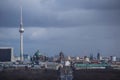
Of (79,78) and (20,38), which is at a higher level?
(20,38)

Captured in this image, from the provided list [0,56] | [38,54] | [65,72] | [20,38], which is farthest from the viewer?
[20,38]

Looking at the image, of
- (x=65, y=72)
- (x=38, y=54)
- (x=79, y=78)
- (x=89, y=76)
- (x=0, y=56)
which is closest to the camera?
(x=65, y=72)

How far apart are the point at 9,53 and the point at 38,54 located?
27059mm

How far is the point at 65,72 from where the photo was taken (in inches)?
3137

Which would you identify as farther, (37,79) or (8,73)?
(8,73)

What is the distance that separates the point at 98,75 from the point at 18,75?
24305 mm

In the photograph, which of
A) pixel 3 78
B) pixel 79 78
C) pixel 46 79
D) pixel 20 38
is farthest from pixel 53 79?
pixel 20 38

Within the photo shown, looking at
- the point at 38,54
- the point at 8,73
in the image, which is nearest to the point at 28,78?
the point at 8,73

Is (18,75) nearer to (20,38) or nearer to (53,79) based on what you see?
(53,79)

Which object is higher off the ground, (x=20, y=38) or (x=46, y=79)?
(x=20, y=38)

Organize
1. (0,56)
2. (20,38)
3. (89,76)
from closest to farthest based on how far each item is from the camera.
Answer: (89,76) → (0,56) → (20,38)

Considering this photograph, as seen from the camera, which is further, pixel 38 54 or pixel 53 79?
pixel 38 54

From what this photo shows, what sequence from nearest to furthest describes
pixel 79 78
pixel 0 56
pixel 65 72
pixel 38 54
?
pixel 65 72
pixel 79 78
pixel 38 54
pixel 0 56

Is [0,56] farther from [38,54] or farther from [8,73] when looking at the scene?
[8,73]
